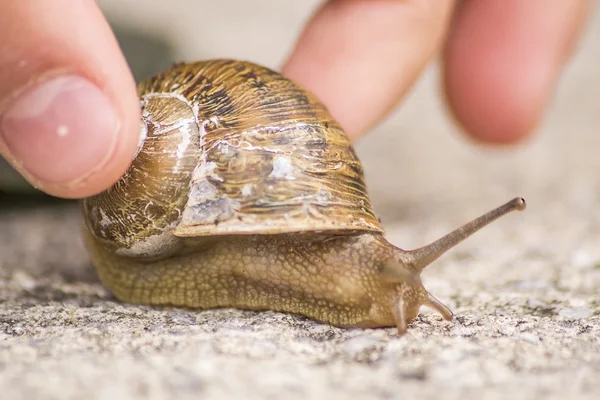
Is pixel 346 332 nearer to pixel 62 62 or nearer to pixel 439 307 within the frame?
pixel 439 307

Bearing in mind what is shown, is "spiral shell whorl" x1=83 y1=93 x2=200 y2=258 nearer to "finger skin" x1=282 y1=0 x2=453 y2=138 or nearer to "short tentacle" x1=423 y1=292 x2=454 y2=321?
"short tentacle" x1=423 y1=292 x2=454 y2=321

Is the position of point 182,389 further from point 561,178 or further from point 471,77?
point 561,178

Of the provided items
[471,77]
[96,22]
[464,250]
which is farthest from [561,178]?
[96,22]

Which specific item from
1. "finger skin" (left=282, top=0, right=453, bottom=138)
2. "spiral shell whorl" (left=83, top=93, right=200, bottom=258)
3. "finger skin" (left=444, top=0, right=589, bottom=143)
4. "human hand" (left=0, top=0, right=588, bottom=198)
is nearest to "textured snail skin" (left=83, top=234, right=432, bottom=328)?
"spiral shell whorl" (left=83, top=93, right=200, bottom=258)

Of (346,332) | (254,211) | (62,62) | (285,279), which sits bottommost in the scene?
(346,332)

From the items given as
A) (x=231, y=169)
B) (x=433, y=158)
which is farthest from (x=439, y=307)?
(x=433, y=158)

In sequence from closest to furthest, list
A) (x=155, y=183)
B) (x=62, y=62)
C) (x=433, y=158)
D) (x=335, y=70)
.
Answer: (x=62, y=62)
(x=155, y=183)
(x=335, y=70)
(x=433, y=158)

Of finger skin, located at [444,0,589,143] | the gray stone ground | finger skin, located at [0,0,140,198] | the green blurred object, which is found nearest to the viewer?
the gray stone ground

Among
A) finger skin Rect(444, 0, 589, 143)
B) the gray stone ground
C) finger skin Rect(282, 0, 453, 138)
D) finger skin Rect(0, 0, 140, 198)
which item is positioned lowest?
the gray stone ground

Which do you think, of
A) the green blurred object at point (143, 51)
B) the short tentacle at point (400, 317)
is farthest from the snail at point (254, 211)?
the green blurred object at point (143, 51)
